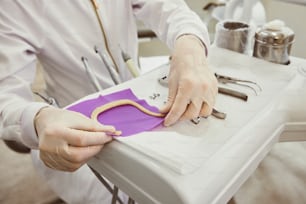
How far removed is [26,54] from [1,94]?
12 centimetres

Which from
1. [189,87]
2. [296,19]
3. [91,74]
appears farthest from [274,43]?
[296,19]

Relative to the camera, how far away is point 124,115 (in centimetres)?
58

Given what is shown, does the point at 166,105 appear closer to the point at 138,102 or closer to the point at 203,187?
the point at 138,102

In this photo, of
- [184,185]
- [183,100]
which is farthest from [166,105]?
[184,185]

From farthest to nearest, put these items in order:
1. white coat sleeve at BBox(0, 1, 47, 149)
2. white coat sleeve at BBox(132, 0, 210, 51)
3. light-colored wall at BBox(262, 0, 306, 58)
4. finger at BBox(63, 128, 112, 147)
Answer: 1. light-colored wall at BBox(262, 0, 306, 58)
2. white coat sleeve at BBox(132, 0, 210, 51)
3. white coat sleeve at BBox(0, 1, 47, 149)
4. finger at BBox(63, 128, 112, 147)

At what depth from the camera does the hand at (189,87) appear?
569mm

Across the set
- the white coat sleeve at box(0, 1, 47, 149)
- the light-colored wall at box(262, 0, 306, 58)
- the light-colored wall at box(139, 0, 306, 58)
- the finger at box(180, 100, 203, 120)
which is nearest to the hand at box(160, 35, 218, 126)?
the finger at box(180, 100, 203, 120)

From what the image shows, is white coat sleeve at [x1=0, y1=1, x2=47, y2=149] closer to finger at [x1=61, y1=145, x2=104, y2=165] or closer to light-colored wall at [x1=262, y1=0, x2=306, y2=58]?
finger at [x1=61, y1=145, x2=104, y2=165]

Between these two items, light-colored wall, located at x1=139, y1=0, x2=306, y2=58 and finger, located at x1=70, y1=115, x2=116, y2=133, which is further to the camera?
light-colored wall, located at x1=139, y1=0, x2=306, y2=58

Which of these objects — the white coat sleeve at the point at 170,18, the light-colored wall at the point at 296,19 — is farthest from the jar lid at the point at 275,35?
the light-colored wall at the point at 296,19

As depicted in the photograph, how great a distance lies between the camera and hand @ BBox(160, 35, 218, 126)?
1.87ft

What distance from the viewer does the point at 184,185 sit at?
1.48 ft

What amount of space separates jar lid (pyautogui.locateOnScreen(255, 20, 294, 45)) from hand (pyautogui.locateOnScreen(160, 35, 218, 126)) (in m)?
0.20

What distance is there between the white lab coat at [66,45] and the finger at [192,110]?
0.21 metres
